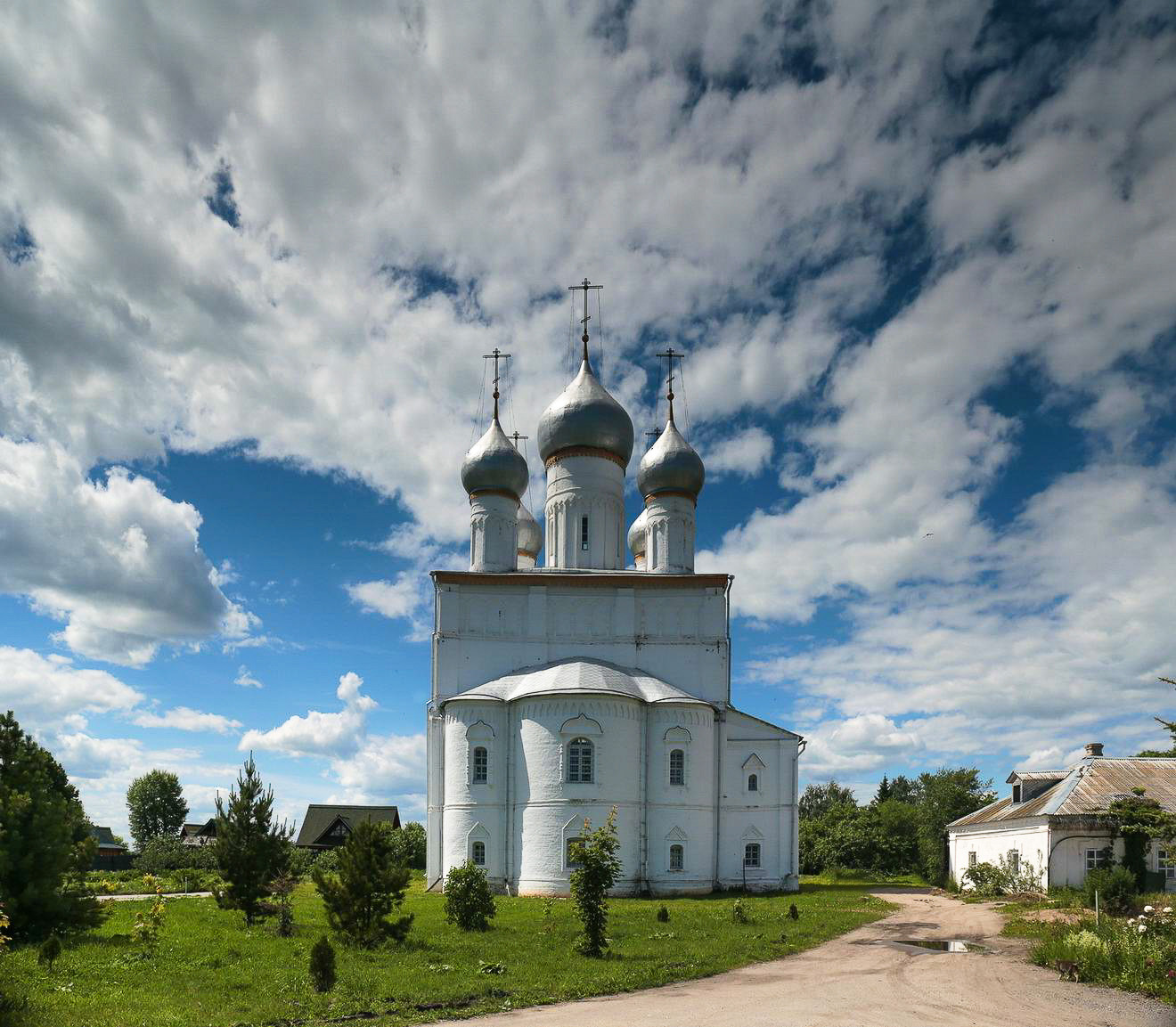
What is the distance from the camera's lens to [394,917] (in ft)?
66.1

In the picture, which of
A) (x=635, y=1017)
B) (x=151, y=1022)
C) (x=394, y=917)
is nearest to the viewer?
(x=151, y=1022)

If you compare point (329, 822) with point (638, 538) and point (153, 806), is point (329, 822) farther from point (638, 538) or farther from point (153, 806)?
point (638, 538)

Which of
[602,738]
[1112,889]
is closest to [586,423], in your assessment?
[602,738]

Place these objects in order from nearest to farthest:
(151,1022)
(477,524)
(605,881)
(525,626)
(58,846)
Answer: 1. (151,1022)
2. (58,846)
3. (605,881)
4. (525,626)
5. (477,524)

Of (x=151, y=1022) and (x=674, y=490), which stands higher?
(x=674, y=490)

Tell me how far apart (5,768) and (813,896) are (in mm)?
22020

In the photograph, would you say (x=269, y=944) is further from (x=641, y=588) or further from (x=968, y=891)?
(x=968, y=891)

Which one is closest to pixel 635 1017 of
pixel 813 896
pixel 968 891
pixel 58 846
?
pixel 58 846

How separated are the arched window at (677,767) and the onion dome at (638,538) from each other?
52.9 feet

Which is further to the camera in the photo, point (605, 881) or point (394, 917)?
point (394, 917)

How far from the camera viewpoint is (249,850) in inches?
745

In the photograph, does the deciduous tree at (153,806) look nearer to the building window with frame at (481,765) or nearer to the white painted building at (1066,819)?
the building window with frame at (481,765)

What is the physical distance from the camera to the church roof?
97.3 feet

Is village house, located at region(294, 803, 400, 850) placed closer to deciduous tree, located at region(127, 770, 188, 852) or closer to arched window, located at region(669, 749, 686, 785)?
deciduous tree, located at region(127, 770, 188, 852)
